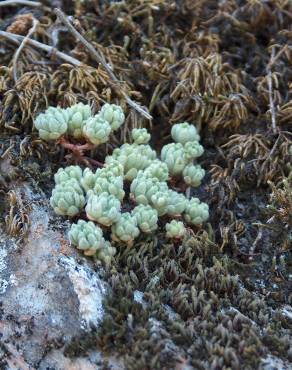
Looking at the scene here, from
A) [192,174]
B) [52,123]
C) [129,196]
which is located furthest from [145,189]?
[52,123]

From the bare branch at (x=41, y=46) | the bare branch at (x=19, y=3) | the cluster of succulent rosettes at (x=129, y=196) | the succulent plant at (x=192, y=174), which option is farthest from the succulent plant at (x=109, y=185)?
the bare branch at (x=19, y=3)

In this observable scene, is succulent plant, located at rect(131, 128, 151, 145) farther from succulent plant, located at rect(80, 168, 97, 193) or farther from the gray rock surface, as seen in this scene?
the gray rock surface

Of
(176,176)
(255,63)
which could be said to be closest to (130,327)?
(176,176)

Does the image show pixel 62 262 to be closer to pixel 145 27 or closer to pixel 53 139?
pixel 53 139

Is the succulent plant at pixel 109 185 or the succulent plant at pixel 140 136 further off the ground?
the succulent plant at pixel 140 136

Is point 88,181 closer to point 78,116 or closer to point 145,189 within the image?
point 145,189

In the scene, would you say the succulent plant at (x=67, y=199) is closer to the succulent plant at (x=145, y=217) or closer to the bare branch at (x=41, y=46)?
the succulent plant at (x=145, y=217)
